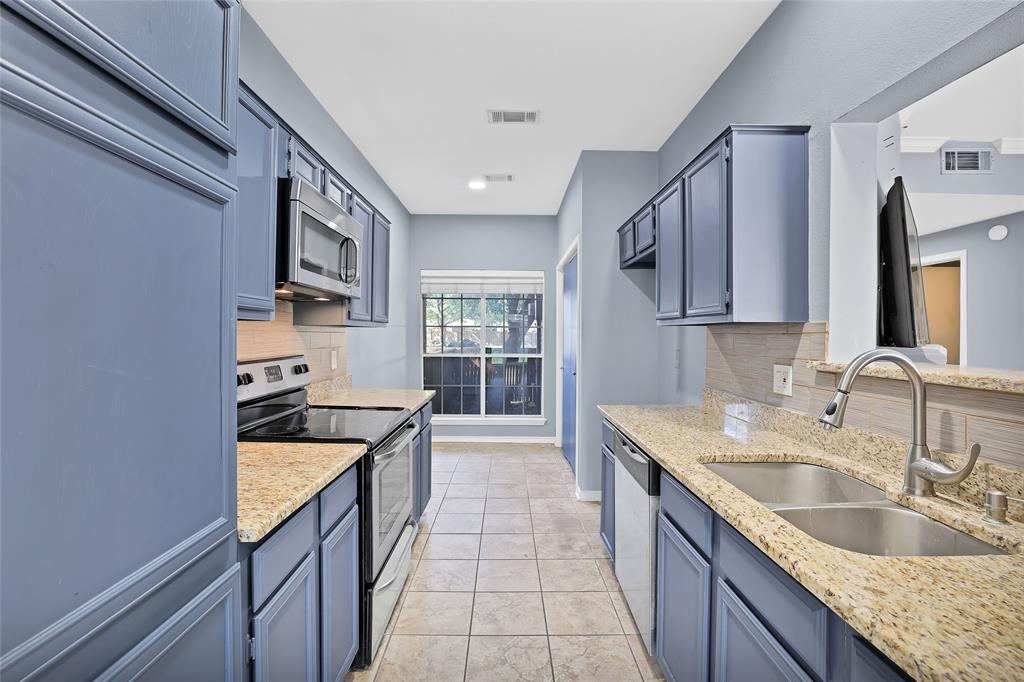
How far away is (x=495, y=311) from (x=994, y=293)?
4335 millimetres

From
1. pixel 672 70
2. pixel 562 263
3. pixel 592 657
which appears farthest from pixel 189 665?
pixel 562 263

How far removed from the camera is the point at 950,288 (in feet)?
5.89

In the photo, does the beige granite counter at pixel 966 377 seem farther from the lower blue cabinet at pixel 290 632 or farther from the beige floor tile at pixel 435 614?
the beige floor tile at pixel 435 614

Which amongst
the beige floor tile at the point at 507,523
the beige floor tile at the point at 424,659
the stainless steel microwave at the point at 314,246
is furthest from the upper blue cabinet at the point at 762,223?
the beige floor tile at the point at 507,523

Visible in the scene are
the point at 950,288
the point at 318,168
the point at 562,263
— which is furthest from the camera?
the point at 562,263

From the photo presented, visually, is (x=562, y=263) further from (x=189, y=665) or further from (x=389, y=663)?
(x=189, y=665)

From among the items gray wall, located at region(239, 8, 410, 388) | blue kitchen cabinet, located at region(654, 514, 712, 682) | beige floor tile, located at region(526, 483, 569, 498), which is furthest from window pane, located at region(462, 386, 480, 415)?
blue kitchen cabinet, located at region(654, 514, 712, 682)

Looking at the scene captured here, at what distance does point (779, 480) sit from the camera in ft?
5.27

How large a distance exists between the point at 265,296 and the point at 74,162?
1.04 m

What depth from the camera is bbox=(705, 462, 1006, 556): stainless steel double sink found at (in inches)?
42.3

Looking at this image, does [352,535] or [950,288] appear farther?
[950,288]

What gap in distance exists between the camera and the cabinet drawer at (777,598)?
2.77ft

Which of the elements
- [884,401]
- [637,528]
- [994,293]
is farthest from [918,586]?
[994,293]

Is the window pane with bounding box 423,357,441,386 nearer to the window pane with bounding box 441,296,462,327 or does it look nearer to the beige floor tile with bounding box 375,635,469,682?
the window pane with bounding box 441,296,462,327
